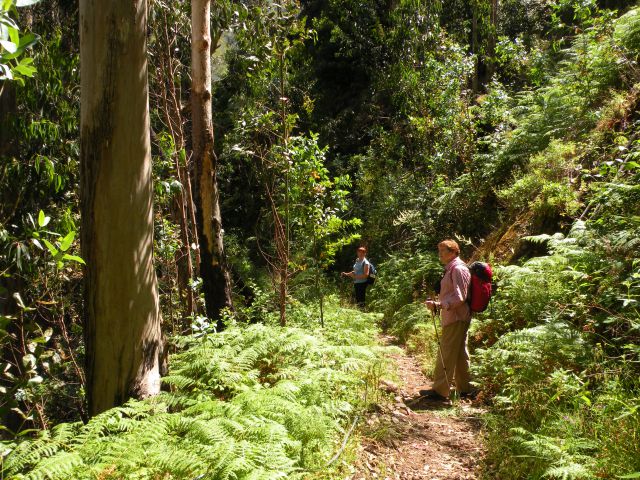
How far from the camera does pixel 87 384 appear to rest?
3695 mm

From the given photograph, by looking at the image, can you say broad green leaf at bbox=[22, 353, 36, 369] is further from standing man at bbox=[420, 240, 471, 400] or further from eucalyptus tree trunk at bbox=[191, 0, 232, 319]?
standing man at bbox=[420, 240, 471, 400]

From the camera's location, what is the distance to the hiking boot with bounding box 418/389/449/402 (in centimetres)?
568

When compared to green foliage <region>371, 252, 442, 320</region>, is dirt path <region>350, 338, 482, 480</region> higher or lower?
lower

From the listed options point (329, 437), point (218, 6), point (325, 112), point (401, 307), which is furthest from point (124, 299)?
point (325, 112)

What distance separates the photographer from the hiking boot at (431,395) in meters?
5.68

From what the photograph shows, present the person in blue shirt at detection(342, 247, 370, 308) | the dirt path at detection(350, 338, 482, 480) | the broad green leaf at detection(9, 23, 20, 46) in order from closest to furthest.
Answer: the broad green leaf at detection(9, 23, 20, 46) → the dirt path at detection(350, 338, 482, 480) → the person in blue shirt at detection(342, 247, 370, 308)

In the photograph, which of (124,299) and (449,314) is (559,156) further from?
(124,299)

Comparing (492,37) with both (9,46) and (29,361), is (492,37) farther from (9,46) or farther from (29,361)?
(9,46)

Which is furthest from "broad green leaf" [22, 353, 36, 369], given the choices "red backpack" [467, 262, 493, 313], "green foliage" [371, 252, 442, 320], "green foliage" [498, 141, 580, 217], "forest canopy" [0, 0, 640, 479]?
"green foliage" [498, 141, 580, 217]

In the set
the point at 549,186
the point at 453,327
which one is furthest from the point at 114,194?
the point at 549,186

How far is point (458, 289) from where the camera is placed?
550cm

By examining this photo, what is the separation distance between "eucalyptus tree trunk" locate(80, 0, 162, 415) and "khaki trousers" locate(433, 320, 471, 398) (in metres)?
3.63

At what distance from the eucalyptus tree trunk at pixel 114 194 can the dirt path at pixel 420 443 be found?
2.16 metres

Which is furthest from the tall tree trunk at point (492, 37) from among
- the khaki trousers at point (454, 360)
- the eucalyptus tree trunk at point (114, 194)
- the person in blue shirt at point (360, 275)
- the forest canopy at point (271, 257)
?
the eucalyptus tree trunk at point (114, 194)
